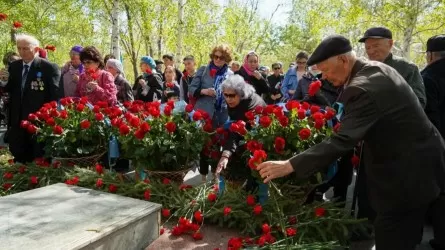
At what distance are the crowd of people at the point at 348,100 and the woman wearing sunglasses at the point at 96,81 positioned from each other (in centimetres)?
1

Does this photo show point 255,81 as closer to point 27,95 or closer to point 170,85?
point 170,85

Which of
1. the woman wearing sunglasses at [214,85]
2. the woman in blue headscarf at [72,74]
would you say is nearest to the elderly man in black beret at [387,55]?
the woman wearing sunglasses at [214,85]

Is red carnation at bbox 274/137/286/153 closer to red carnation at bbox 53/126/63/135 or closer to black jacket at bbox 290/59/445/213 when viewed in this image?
black jacket at bbox 290/59/445/213

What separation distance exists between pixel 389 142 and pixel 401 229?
50 cm

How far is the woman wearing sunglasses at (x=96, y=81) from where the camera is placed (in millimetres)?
4434

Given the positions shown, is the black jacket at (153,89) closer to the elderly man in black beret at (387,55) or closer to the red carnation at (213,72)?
the red carnation at (213,72)

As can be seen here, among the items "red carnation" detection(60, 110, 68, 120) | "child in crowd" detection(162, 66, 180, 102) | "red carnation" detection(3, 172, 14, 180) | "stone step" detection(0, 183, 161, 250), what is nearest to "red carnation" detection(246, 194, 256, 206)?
"stone step" detection(0, 183, 161, 250)

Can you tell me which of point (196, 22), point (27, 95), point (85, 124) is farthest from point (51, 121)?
point (196, 22)

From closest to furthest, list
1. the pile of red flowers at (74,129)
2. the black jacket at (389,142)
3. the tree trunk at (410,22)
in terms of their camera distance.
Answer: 1. the black jacket at (389,142)
2. the pile of red flowers at (74,129)
3. the tree trunk at (410,22)

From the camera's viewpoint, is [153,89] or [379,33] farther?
[153,89]

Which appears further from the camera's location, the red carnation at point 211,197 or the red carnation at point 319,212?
the red carnation at point 211,197

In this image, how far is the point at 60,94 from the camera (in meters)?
4.77

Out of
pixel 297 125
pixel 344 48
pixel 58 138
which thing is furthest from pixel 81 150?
pixel 344 48

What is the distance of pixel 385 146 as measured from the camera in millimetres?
1899
